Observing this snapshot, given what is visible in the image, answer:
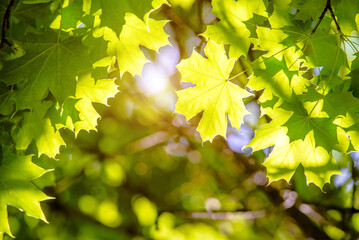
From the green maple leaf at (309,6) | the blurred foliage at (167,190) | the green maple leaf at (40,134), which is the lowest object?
the blurred foliage at (167,190)

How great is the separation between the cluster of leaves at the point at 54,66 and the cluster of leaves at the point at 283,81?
13.4 inches

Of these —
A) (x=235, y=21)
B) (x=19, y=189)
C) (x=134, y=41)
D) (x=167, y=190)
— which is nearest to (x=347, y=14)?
(x=235, y=21)

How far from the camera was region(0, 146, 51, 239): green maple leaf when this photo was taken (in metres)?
1.80

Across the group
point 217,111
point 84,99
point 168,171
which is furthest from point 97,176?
point 217,111

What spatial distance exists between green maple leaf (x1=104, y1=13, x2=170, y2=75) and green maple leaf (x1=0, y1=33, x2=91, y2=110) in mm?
217

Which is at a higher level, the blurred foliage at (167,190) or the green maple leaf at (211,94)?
the green maple leaf at (211,94)

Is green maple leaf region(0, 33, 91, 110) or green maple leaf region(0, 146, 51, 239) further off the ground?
green maple leaf region(0, 33, 91, 110)

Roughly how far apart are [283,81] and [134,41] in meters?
0.86

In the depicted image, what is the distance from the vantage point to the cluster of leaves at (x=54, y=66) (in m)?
1.62

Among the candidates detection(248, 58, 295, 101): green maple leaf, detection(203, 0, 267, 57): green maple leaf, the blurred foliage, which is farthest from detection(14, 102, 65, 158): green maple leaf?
the blurred foliage

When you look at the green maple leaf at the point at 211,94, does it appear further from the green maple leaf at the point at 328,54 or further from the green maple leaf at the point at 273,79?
the green maple leaf at the point at 328,54

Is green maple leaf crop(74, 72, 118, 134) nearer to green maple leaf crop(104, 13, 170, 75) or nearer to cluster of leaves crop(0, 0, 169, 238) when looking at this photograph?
cluster of leaves crop(0, 0, 169, 238)

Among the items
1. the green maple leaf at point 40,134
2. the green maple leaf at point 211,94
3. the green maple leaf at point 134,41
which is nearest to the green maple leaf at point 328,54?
the green maple leaf at point 211,94

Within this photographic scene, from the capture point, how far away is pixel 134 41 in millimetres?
1773
